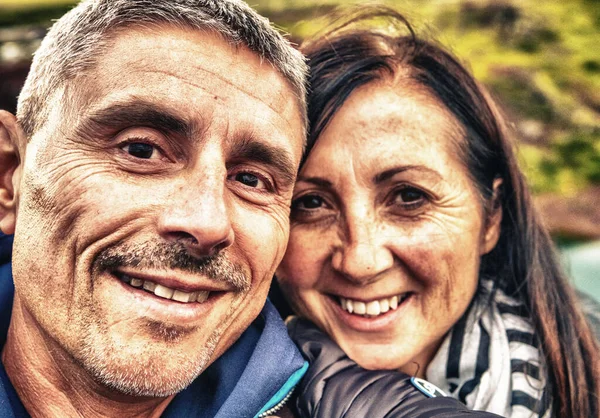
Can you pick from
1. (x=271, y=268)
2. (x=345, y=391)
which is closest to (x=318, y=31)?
(x=271, y=268)

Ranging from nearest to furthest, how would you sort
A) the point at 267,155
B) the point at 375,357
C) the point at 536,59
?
the point at 267,155, the point at 375,357, the point at 536,59

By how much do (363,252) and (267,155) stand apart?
2.00 ft

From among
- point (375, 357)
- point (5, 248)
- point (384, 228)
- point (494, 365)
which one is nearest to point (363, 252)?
point (384, 228)

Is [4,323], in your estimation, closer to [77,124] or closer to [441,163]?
[77,124]

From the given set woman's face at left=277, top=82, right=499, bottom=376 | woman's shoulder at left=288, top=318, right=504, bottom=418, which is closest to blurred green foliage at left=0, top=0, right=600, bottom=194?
woman's face at left=277, top=82, right=499, bottom=376

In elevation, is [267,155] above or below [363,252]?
above

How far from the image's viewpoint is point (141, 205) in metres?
1.81

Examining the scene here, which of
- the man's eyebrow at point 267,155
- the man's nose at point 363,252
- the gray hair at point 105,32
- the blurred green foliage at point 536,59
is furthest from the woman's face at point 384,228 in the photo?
the blurred green foliage at point 536,59

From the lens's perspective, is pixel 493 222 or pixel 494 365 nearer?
pixel 494 365

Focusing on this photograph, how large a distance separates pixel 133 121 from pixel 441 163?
1.31 metres

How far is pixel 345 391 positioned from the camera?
2184 millimetres

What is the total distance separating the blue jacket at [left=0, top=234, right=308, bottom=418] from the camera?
6.77ft

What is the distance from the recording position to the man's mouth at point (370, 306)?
2.61m

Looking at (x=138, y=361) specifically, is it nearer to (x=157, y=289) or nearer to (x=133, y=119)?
(x=157, y=289)
